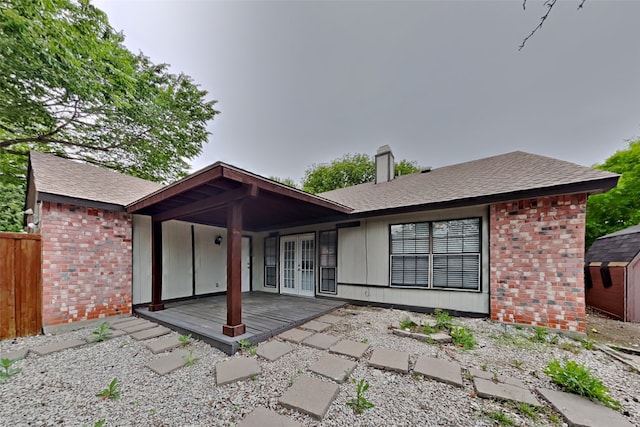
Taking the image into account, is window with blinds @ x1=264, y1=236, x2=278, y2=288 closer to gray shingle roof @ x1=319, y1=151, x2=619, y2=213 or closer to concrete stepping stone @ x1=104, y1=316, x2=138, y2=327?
gray shingle roof @ x1=319, y1=151, x2=619, y2=213

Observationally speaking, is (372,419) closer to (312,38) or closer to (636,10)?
(636,10)

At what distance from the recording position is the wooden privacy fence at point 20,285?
363 cm

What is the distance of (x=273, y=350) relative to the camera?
3133mm

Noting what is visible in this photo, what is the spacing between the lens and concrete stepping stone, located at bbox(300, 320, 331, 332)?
3974mm

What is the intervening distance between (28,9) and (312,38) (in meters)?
6.60

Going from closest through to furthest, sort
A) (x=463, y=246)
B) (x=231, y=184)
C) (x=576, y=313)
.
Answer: (x=231, y=184), (x=576, y=313), (x=463, y=246)

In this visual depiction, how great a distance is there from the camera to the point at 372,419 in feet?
6.11

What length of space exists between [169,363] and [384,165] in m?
7.71

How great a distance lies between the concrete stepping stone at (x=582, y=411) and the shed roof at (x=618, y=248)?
492 cm

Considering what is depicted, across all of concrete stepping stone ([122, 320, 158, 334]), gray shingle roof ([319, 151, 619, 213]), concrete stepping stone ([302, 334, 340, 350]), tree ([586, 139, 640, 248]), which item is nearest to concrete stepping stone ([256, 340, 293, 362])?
concrete stepping stone ([302, 334, 340, 350])

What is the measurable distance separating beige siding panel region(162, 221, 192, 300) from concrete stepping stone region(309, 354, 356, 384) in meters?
4.74

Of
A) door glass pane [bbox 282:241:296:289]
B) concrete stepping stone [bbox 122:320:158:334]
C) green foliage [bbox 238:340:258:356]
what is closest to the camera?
green foliage [bbox 238:340:258:356]

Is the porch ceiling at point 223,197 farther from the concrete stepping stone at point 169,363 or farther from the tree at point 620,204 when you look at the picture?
the tree at point 620,204

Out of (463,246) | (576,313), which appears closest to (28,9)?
(463,246)
